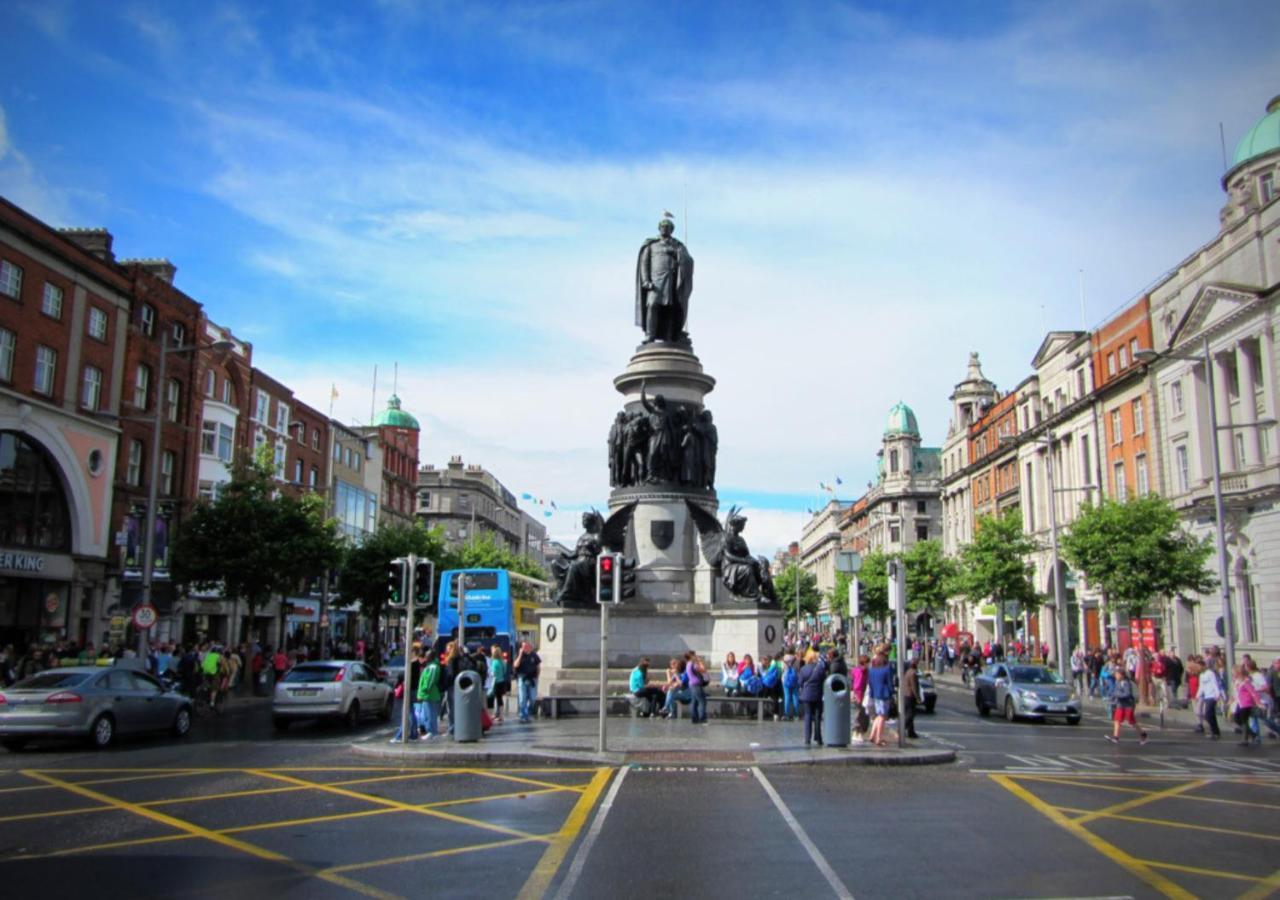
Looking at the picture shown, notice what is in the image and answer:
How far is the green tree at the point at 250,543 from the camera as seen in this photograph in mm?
38719

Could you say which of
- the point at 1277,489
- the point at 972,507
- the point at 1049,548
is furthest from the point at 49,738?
the point at 972,507

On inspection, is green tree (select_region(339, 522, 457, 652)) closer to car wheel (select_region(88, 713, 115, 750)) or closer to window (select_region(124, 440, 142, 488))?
window (select_region(124, 440, 142, 488))

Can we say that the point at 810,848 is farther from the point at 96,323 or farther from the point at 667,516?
the point at 96,323

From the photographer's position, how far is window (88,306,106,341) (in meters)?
41.1

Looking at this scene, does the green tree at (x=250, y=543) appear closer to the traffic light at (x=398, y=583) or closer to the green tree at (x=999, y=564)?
the traffic light at (x=398, y=583)

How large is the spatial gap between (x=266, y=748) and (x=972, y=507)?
232ft

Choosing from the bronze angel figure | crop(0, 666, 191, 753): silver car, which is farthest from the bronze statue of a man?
crop(0, 666, 191, 753): silver car

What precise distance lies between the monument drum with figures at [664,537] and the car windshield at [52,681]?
10160 mm

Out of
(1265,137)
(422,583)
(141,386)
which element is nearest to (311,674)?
(422,583)

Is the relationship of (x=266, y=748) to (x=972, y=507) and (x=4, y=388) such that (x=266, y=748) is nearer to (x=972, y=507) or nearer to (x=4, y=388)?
(x=4, y=388)

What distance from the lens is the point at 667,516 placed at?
27266 mm

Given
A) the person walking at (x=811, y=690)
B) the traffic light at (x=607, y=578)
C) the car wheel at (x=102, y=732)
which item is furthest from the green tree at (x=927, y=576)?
the car wheel at (x=102, y=732)

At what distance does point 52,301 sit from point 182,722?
898 inches

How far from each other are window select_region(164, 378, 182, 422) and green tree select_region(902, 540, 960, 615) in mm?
45889
